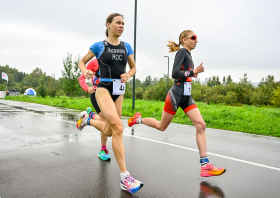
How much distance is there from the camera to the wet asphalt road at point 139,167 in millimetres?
3086

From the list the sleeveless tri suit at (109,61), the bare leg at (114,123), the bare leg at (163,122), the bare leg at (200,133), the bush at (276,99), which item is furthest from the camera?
the bush at (276,99)

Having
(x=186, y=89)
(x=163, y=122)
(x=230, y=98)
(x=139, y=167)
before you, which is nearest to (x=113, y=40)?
(x=186, y=89)

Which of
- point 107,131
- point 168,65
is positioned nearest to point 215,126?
point 107,131

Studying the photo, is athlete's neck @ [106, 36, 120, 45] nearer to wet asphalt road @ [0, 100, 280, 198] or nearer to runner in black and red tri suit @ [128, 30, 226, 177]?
runner in black and red tri suit @ [128, 30, 226, 177]

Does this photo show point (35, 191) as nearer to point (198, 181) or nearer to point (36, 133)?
point (198, 181)

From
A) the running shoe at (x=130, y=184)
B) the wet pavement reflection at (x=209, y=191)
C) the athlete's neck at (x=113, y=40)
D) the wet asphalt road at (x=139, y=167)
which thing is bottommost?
the wet pavement reflection at (x=209, y=191)

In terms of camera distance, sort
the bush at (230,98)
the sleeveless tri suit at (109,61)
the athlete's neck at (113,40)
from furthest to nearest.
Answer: the bush at (230,98)
the athlete's neck at (113,40)
the sleeveless tri suit at (109,61)

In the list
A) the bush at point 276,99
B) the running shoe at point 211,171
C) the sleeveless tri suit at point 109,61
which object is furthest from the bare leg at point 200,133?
the bush at point 276,99

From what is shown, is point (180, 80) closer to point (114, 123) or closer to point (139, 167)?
point (114, 123)

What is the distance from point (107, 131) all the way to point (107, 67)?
1034 mm

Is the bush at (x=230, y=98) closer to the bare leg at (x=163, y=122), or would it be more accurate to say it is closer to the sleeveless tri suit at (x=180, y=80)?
the bare leg at (x=163, y=122)

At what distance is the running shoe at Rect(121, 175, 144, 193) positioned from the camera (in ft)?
9.73

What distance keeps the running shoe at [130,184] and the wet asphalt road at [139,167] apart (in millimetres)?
67

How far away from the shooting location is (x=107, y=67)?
346 cm
